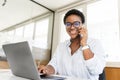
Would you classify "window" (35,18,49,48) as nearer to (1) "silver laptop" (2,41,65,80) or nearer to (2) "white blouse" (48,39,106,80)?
(2) "white blouse" (48,39,106,80)

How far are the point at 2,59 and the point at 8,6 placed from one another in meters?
1.15

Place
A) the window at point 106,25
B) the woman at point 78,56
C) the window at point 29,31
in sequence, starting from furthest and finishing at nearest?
the window at point 29,31
the window at point 106,25
the woman at point 78,56

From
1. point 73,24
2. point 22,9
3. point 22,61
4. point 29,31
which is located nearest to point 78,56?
point 73,24

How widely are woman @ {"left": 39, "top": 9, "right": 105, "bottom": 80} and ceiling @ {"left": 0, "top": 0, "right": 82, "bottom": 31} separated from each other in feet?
5.94

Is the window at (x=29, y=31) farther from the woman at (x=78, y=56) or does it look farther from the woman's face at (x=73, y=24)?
the woman's face at (x=73, y=24)

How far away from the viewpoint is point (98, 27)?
9.86 feet

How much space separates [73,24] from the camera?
1.45 m

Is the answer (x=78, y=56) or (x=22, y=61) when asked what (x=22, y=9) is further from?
(x=22, y=61)

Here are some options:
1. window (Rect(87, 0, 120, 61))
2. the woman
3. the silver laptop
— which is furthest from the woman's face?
window (Rect(87, 0, 120, 61))

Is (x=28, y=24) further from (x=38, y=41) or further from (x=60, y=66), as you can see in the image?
(x=60, y=66)

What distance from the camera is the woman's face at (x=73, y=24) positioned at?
1.43 meters

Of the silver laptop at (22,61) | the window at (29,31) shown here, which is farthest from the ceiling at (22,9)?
the silver laptop at (22,61)

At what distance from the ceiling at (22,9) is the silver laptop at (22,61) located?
6.60 feet

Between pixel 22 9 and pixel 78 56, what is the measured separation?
8.16 ft
